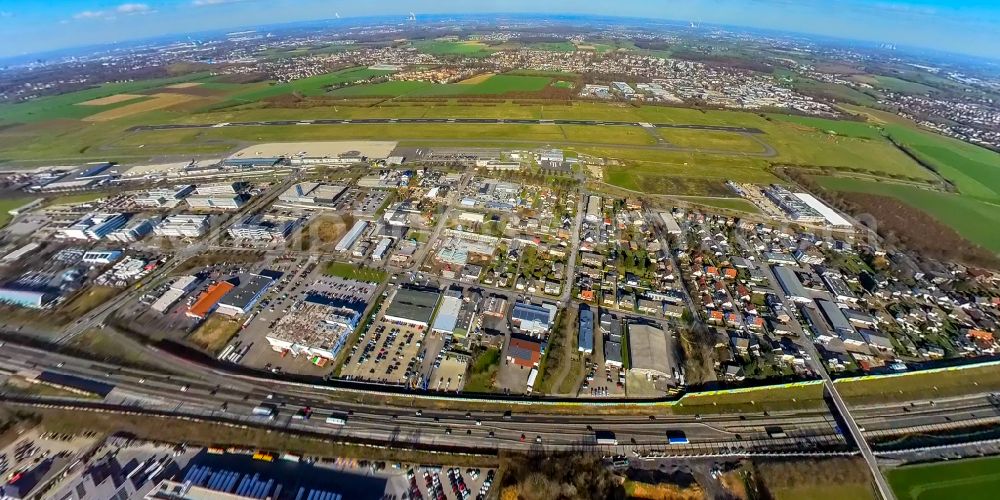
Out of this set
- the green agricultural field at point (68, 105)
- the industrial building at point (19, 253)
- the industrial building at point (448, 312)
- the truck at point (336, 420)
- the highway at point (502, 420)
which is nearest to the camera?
the highway at point (502, 420)

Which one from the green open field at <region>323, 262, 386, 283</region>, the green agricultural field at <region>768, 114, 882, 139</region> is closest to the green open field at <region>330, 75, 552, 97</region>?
the green agricultural field at <region>768, 114, 882, 139</region>

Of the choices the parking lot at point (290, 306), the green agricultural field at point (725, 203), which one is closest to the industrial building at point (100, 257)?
the parking lot at point (290, 306)

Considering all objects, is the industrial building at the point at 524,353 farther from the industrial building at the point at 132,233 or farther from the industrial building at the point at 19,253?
the industrial building at the point at 19,253

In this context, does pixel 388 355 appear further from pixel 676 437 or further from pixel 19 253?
pixel 19 253

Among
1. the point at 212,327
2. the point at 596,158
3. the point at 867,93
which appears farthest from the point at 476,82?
the point at 867,93

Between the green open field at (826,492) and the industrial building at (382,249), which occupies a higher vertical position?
the industrial building at (382,249)

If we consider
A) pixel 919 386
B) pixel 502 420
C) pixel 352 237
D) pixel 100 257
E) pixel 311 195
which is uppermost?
pixel 311 195

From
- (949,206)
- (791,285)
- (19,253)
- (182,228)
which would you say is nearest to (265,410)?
(182,228)
